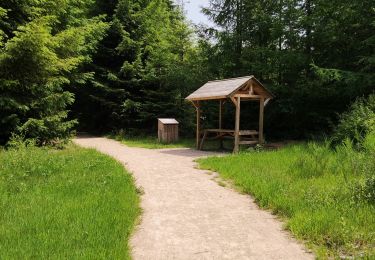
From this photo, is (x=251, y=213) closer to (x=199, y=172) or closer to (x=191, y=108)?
(x=199, y=172)

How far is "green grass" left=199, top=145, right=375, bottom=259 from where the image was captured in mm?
5112

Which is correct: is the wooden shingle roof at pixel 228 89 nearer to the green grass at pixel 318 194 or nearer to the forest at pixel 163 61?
the forest at pixel 163 61

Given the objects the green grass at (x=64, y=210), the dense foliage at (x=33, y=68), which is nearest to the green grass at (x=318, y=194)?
the green grass at (x=64, y=210)

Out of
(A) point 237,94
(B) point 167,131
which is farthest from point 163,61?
(A) point 237,94

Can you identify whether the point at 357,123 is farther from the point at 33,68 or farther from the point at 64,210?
the point at 33,68

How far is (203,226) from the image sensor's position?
5.92 m

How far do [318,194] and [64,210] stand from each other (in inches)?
183

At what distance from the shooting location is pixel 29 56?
13875 mm

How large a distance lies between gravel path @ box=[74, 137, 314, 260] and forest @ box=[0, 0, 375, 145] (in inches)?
308

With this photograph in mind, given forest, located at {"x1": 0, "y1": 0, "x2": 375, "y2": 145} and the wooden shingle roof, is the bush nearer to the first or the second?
forest, located at {"x1": 0, "y1": 0, "x2": 375, "y2": 145}

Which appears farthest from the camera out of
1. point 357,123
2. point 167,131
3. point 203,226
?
point 167,131

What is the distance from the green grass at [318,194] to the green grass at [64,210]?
2.54 m

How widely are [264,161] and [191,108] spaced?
524 inches

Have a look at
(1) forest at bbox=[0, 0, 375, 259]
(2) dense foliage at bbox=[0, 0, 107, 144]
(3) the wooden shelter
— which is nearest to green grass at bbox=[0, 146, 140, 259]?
(1) forest at bbox=[0, 0, 375, 259]
